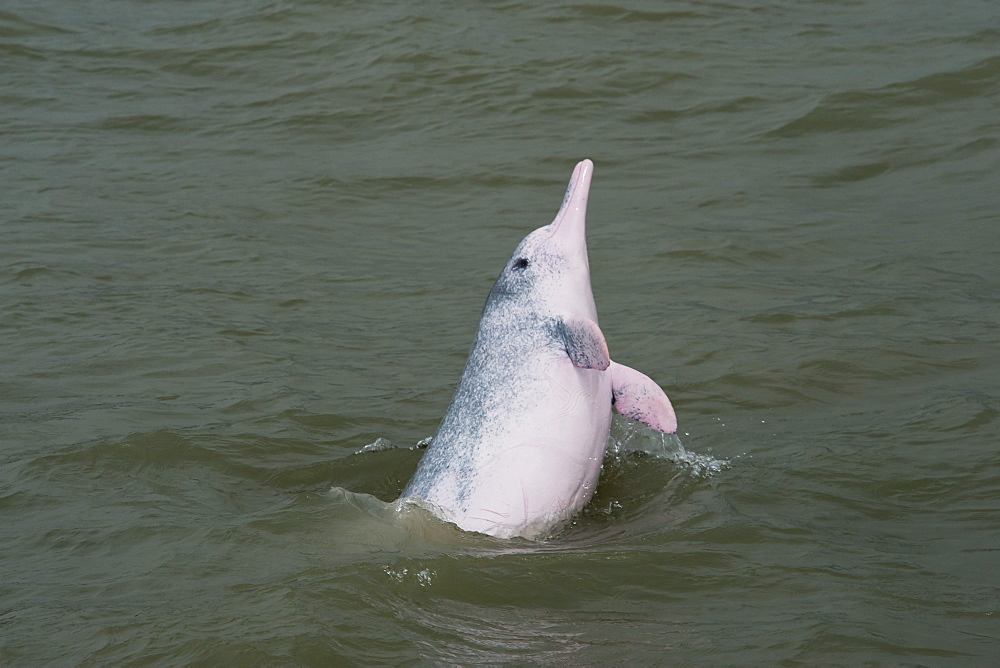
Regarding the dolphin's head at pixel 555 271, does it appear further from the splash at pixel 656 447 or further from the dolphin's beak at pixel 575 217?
the splash at pixel 656 447

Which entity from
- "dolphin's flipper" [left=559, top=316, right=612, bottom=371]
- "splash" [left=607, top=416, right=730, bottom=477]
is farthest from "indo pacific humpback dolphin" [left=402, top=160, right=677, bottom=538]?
"splash" [left=607, top=416, right=730, bottom=477]

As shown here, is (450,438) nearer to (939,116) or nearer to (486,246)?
(486,246)

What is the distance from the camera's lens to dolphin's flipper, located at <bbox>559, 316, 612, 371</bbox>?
6.09 m

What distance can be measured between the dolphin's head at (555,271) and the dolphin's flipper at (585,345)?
0.18m

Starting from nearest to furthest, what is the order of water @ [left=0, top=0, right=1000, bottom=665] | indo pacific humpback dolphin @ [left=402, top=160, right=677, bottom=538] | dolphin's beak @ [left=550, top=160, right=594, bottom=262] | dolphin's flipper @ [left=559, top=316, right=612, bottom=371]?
water @ [left=0, top=0, right=1000, bottom=665] → indo pacific humpback dolphin @ [left=402, top=160, right=677, bottom=538] → dolphin's flipper @ [left=559, top=316, right=612, bottom=371] → dolphin's beak @ [left=550, top=160, right=594, bottom=262]

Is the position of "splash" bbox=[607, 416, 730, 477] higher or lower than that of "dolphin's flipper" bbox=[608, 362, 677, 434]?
lower

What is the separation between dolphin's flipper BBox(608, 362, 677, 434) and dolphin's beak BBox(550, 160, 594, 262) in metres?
0.70

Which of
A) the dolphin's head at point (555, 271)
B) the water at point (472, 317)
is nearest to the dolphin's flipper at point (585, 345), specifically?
the dolphin's head at point (555, 271)

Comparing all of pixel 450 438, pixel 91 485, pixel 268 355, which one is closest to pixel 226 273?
pixel 268 355

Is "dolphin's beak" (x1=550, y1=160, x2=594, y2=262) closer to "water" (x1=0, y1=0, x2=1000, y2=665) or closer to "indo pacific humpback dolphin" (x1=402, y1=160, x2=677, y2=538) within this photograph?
"indo pacific humpback dolphin" (x1=402, y1=160, x2=677, y2=538)

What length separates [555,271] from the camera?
256 inches

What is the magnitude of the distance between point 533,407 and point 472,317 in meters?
4.06

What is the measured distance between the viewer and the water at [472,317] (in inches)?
207

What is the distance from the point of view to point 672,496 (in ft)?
21.7
